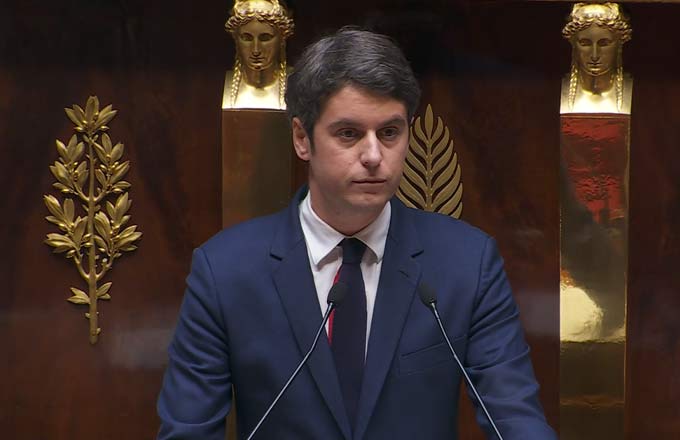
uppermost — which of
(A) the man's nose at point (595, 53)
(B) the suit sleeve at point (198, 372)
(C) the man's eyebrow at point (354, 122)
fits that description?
(A) the man's nose at point (595, 53)

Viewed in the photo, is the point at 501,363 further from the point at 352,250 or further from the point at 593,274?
the point at 593,274

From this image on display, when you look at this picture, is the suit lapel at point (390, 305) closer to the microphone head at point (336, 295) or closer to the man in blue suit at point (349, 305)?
the man in blue suit at point (349, 305)

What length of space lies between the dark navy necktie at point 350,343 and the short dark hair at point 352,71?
280 mm

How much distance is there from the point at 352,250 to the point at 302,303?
120 mm

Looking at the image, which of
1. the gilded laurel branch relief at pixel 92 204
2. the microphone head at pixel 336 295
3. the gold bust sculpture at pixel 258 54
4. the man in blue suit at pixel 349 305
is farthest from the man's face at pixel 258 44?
the microphone head at pixel 336 295

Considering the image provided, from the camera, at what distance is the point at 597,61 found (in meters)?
2.47

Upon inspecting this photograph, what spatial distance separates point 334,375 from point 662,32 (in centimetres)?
121

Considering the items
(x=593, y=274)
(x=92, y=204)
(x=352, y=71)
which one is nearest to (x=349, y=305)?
(x=352, y=71)

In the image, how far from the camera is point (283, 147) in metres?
2.52

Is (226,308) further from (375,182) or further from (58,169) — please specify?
(58,169)

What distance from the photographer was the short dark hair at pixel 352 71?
5.99 feet

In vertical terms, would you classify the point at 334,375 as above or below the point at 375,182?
below

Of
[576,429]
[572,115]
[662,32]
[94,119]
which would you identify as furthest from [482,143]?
[94,119]

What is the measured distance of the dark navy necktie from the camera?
1913 mm
